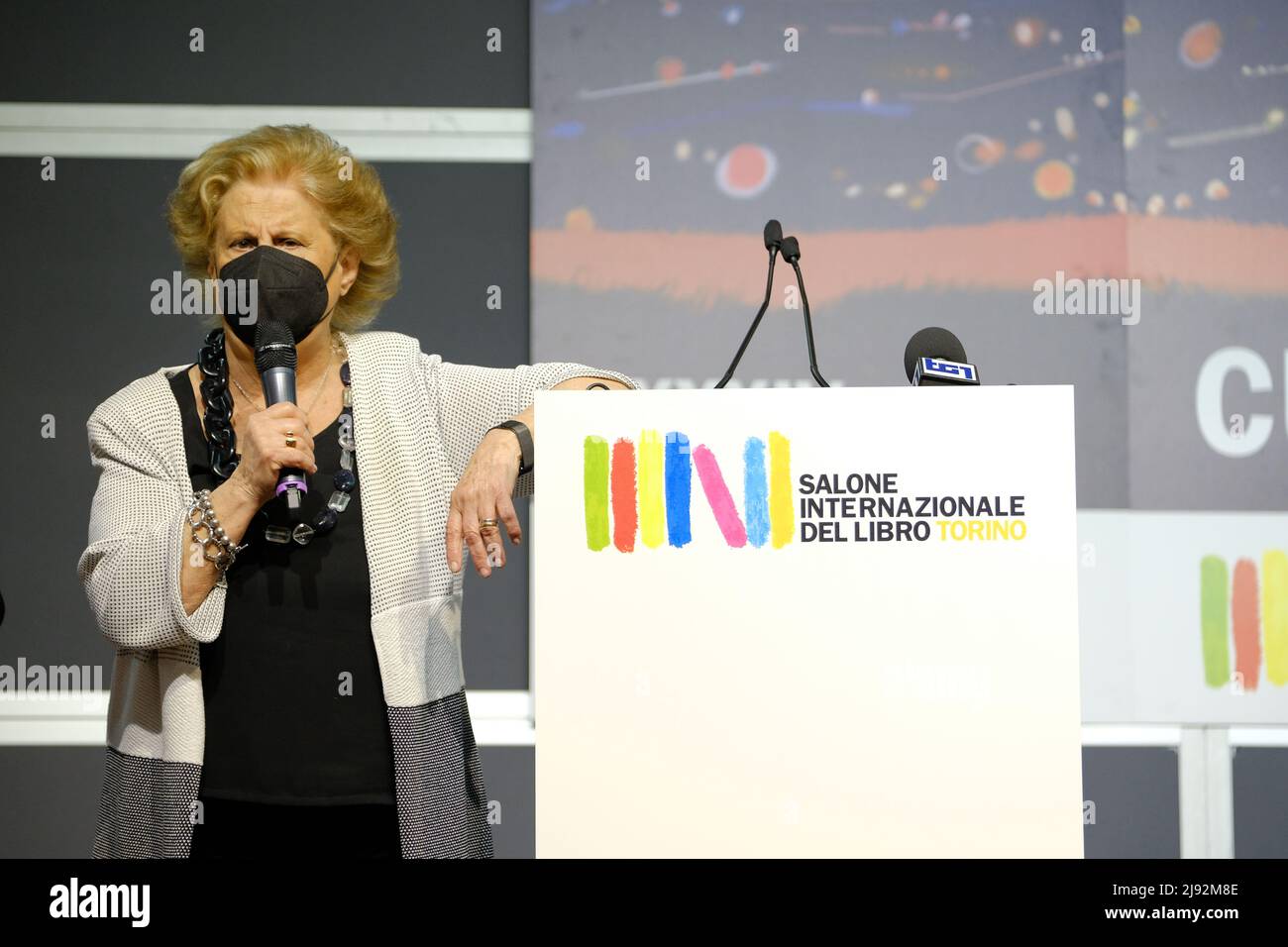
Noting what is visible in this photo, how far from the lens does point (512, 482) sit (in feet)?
5.50

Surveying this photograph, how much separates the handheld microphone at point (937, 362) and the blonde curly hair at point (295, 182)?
2.80 feet

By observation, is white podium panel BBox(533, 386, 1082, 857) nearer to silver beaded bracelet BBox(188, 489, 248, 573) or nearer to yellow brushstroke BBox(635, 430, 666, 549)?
yellow brushstroke BBox(635, 430, 666, 549)

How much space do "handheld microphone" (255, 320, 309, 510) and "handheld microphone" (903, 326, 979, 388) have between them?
2.69 ft

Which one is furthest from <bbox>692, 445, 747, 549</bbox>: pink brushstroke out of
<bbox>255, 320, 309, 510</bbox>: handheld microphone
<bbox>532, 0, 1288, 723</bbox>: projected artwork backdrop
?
<bbox>532, 0, 1288, 723</bbox>: projected artwork backdrop

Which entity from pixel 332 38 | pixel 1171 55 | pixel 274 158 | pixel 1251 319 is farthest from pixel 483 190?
pixel 1251 319

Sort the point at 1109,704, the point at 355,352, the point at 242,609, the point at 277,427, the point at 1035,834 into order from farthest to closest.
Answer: the point at 1109,704, the point at 355,352, the point at 242,609, the point at 277,427, the point at 1035,834

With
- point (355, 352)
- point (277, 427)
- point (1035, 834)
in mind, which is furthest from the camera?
point (355, 352)

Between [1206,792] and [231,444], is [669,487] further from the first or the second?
[1206,792]

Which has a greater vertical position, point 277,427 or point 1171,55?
point 1171,55

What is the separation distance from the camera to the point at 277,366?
1.69m

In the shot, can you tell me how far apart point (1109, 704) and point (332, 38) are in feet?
8.99

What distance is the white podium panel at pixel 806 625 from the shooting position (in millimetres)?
1490

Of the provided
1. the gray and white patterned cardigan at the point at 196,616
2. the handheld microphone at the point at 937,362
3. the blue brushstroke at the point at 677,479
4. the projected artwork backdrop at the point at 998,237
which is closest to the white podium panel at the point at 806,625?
the blue brushstroke at the point at 677,479

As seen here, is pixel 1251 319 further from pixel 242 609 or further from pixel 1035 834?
pixel 242 609
